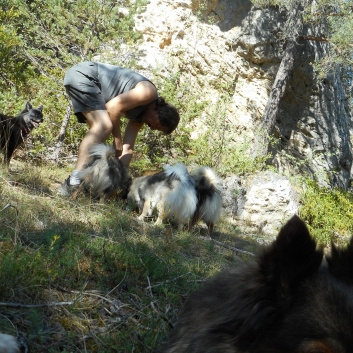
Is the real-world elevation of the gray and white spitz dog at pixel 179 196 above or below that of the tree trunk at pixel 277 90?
below

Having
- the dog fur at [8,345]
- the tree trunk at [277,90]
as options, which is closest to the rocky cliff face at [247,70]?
the tree trunk at [277,90]

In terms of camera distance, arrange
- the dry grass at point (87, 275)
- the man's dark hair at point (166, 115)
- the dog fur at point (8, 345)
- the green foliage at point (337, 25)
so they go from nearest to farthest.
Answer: the dog fur at point (8, 345), the dry grass at point (87, 275), the man's dark hair at point (166, 115), the green foliage at point (337, 25)

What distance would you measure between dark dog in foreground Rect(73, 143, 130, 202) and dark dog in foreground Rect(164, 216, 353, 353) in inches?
178

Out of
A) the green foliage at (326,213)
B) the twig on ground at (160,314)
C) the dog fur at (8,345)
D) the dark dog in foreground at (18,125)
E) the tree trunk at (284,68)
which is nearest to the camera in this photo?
the dog fur at (8,345)

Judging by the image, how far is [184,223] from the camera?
6922 mm

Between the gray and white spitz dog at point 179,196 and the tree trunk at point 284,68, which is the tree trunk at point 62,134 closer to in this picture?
the gray and white spitz dog at point 179,196

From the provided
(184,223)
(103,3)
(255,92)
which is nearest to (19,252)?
(184,223)

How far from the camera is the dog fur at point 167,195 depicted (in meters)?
6.85

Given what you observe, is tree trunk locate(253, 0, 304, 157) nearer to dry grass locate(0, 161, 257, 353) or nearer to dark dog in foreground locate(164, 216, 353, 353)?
dry grass locate(0, 161, 257, 353)

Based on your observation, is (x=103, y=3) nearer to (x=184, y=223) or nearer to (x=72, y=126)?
(x=72, y=126)

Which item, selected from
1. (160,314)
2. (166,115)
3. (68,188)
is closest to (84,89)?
(166,115)

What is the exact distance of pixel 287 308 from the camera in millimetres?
1928

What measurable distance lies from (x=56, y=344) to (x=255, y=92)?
1278cm

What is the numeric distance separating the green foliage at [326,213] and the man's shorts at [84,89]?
6.11 metres
